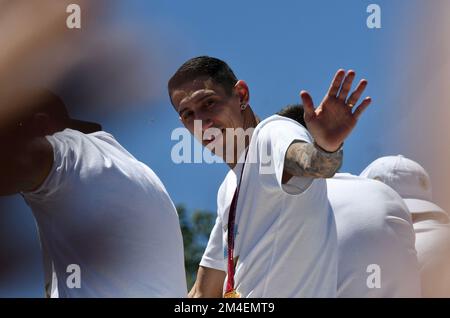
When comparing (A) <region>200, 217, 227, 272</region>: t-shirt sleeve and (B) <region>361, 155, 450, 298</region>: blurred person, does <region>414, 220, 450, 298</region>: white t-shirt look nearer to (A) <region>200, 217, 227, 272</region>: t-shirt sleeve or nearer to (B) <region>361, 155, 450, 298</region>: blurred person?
(B) <region>361, 155, 450, 298</region>: blurred person

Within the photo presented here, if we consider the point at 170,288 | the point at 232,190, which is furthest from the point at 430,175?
the point at 170,288

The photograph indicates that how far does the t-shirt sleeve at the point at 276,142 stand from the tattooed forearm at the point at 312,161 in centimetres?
3

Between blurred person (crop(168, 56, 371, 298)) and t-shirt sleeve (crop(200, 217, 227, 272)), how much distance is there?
5 centimetres

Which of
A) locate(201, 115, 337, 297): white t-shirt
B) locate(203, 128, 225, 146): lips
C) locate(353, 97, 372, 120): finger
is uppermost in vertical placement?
locate(353, 97, 372, 120): finger

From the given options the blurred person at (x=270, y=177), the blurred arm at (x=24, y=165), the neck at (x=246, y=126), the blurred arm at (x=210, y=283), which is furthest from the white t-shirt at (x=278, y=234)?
the blurred arm at (x=24, y=165)

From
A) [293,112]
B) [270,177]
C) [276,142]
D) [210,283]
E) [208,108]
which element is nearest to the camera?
[276,142]

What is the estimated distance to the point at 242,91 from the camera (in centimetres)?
351

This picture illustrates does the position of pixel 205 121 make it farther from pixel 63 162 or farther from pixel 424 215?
pixel 424 215

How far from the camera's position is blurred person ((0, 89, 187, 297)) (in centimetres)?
334

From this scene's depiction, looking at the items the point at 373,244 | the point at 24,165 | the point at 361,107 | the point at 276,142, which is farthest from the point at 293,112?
the point at 24,165

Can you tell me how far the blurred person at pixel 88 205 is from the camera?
3336 mm

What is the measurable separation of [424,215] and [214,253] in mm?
882

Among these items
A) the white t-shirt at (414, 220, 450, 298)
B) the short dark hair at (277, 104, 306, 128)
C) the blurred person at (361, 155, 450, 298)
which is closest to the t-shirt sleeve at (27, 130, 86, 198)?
the short dark hair at (277, 104, 306, 128)
